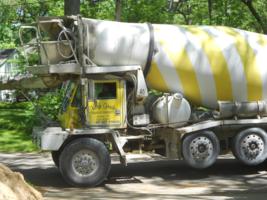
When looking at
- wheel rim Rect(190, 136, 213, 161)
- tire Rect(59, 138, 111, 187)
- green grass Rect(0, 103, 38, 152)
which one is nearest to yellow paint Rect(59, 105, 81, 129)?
tire Rect(59, 138, 111, 187)

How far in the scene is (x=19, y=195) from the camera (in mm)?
5801

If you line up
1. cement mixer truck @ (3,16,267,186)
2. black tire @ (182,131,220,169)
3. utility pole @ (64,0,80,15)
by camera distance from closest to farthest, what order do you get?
cement mixer truck @ (3,16,267,186) → black tire @ (182,131,220,169) → utility pole @ (64,0,80,15)

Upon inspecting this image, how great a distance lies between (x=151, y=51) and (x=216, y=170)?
3445 millimetres

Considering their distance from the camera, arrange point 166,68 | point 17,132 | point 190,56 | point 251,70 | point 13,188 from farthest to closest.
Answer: point 17,132 < point 251,70 < point 190,56 < point 166,68 < point 13,188

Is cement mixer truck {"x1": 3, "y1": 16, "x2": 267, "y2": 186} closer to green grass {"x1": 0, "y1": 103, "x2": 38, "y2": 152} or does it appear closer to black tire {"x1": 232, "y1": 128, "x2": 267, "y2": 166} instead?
black tire {"x1": 232, "y1": 128, "x2": 267, "y2": 166}

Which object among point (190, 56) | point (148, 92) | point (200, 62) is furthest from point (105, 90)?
point (200, 62)

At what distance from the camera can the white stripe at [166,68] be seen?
41.8 feet

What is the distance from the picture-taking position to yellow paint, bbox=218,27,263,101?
13130 millimetres

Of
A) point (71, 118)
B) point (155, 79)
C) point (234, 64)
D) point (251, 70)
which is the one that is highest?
point (234, 64)

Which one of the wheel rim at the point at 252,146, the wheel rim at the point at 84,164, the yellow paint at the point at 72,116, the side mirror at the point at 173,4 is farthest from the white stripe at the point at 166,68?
the side mirror at the point at 173,4

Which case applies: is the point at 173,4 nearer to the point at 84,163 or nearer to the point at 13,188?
the point at 84,163

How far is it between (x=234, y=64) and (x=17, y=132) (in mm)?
11416

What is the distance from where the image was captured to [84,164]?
476 inches

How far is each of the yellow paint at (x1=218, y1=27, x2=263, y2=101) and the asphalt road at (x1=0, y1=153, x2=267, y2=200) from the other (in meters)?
1.80
